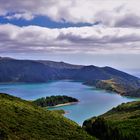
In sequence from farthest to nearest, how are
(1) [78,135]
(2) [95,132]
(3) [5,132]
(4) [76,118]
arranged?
1. (4) [76,118]
2. (2) [95,132]
3. (1) [78,135]
4. (3) [5,132]

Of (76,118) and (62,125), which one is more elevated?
(62,125)

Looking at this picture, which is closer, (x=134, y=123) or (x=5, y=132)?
(x=5, y=132)

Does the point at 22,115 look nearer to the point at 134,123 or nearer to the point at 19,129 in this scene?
the point at 19,129

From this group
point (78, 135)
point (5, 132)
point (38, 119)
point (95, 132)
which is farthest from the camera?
point (95, 132)

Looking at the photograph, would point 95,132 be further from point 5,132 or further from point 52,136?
point 5,132

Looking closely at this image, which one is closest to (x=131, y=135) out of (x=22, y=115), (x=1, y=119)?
(x=22, y=115)

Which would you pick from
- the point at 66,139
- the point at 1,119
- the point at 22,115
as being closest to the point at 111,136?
the point at 66,139
